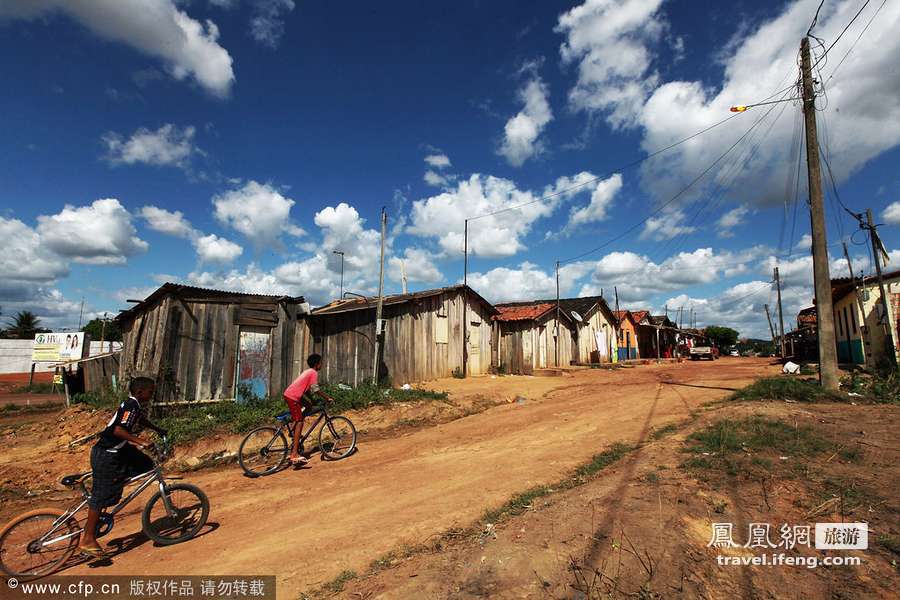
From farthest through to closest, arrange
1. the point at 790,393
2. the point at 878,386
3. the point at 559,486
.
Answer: the point at 878,386 < the point at 790,393 < the point at 559,486

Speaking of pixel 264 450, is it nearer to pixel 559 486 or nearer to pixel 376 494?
pixel 376 494

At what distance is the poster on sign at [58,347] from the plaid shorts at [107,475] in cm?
2115

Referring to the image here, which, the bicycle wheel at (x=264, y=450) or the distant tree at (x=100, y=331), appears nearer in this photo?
the bicycle wheel at (x=264, y=450)

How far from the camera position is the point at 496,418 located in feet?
39.9

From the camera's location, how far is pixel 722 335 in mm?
72688

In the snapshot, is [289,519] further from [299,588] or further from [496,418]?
[496,418]

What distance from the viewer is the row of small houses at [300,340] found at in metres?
12.3

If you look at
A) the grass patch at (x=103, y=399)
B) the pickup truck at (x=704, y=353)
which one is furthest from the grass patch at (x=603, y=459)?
the pickup truck at (x=704, y=353)

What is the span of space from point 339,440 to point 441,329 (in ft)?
38.3

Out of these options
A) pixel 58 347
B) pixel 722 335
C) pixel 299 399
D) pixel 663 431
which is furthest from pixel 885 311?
pixel 722 335

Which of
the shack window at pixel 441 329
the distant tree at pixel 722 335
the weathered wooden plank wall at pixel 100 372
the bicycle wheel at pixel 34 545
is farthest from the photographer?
the distant tree at pixel 722 335

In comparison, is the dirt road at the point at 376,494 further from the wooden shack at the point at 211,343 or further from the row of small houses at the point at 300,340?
the row of small houses at the point at 300,340

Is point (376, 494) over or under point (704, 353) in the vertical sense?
under

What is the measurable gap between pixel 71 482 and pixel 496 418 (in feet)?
30.2
